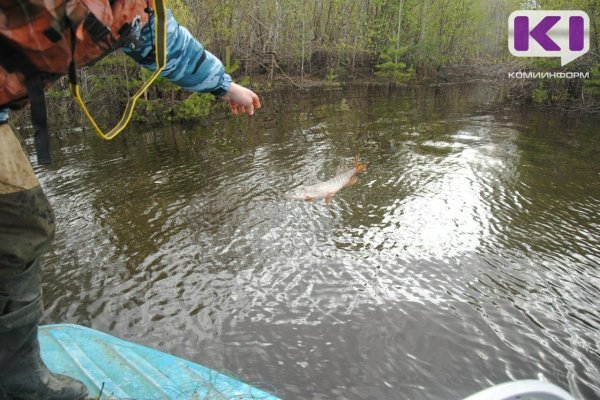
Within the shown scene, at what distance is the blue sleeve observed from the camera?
93.0 inches

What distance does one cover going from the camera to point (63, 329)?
3990mm

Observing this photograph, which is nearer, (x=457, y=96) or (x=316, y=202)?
(x=316, y=202)

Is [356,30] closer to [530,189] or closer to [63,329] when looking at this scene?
[530,189]

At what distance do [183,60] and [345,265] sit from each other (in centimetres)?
432

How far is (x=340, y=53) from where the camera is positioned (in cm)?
3591

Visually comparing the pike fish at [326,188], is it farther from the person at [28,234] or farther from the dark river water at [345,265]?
the person at [28,234]

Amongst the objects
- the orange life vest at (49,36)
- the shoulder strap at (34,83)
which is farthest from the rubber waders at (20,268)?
the orange life vest at (49,36)

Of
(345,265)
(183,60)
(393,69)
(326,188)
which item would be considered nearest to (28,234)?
(183,60)

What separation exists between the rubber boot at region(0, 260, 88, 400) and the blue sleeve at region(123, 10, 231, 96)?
1283 mm

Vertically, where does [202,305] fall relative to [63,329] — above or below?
below

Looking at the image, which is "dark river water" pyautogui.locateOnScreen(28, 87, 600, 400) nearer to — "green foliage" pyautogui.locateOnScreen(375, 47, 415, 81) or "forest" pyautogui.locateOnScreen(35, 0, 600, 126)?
"forest" pyautogui.locateOnScreen(35, 0, 600, 126)

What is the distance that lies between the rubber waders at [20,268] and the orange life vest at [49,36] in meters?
0.30

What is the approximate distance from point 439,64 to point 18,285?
1788 inches

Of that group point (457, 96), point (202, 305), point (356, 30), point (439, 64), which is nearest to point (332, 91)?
point (457, 96)
